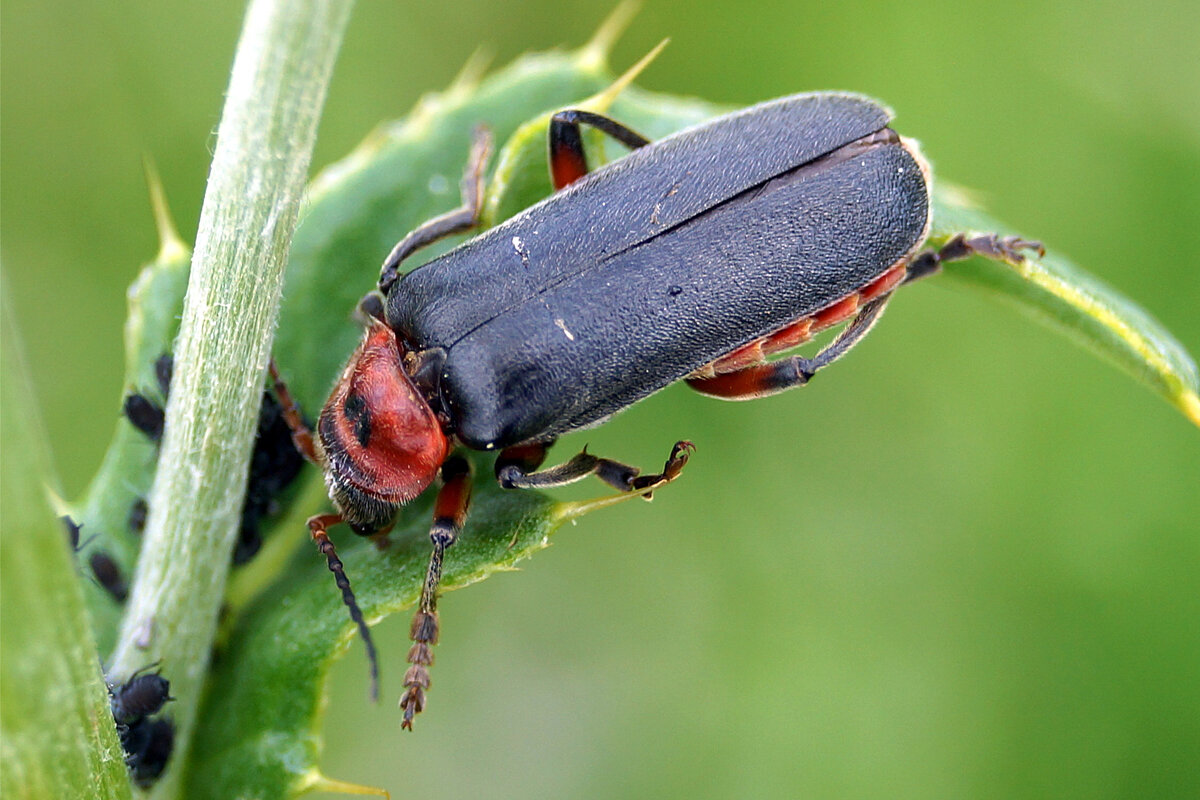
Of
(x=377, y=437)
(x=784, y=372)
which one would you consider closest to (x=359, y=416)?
(x=377, y=437)

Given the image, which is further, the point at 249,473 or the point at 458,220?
the point at 458,220

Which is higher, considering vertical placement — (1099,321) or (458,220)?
(458,220)

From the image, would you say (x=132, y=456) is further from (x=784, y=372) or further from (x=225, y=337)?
(x=784, y=372)

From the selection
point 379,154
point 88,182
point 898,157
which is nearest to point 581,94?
point 379,154

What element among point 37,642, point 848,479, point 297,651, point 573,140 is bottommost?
point 848,479

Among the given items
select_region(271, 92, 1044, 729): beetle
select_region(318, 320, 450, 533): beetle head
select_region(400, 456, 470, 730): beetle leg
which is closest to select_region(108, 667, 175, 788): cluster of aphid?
select_region(400, 456, 470, 730): beetle leg

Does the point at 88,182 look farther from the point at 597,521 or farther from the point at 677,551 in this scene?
the point at 677,551

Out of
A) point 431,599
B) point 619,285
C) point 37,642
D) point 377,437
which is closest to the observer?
point 37,642
